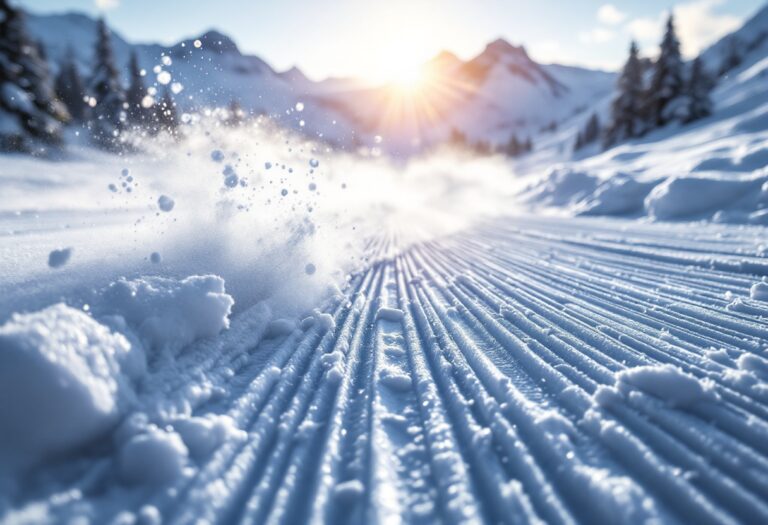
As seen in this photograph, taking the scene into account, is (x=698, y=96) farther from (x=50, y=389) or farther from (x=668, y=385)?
(x=50, y=389)

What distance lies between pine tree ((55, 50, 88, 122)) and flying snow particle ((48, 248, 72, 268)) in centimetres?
3933

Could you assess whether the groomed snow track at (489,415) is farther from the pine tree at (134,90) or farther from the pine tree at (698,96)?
the pine tree at (134,90)

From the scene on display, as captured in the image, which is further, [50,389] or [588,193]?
[588,193]

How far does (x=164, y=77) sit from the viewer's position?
487 centimetres

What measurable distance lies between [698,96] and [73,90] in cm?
4570

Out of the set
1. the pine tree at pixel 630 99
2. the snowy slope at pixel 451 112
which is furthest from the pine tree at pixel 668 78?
the snowy slope at pixel 451 112

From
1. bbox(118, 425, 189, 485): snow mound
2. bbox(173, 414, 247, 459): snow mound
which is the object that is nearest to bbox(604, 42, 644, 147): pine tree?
bbox(173, 414, 247, 459): snow mound

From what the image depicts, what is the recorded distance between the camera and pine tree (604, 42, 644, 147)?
2834 centimetres

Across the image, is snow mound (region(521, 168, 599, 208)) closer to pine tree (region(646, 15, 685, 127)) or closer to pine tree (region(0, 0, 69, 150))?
pine tree (region(646, 15, 685, 127))

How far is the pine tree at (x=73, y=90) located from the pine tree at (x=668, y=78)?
142ft

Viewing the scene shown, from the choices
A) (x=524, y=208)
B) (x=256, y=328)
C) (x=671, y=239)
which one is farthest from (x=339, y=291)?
(x=524, y=208)

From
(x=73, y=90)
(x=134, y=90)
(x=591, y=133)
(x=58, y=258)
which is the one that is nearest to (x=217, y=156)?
(x=58, y=258)

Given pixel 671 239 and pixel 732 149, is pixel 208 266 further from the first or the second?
pixel 732 149

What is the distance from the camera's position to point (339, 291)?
4.52 metres
